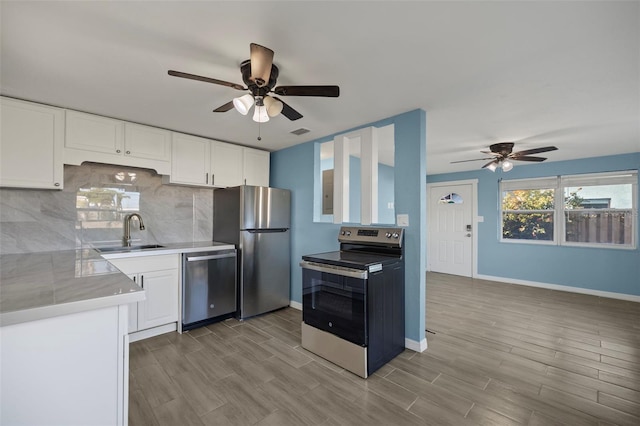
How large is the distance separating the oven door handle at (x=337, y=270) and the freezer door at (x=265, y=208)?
3.69ft

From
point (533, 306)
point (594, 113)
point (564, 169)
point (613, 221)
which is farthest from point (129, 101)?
point (613, 221)

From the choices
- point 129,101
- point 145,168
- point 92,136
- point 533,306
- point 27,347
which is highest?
point 129,101

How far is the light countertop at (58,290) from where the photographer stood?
37.9 inches

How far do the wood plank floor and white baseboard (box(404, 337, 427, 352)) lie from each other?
0.18 feet

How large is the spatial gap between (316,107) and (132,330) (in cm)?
283

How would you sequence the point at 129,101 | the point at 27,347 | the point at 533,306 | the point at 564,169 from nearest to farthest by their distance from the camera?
the point at 27,347 < the point at 129,101 < the point at 533,306 < the point at 564,169

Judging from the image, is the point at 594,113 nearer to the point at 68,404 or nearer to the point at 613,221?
the point at 613,221

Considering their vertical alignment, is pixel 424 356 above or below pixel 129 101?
below

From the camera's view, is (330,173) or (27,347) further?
(330,173)

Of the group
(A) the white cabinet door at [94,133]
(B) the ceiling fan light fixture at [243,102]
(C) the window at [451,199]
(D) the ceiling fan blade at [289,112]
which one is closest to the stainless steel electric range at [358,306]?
(D) the ceiling fan blade at [289,112]

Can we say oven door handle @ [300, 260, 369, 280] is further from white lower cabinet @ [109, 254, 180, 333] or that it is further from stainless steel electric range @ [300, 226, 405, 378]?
white lower cabinet @ [109, 254, 180, 333]

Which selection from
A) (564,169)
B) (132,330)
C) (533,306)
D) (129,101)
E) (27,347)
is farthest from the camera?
(564,169)

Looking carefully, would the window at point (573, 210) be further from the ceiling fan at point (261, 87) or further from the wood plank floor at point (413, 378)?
the ceiling fan at point (261, 87)

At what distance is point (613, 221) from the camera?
4.44 m
